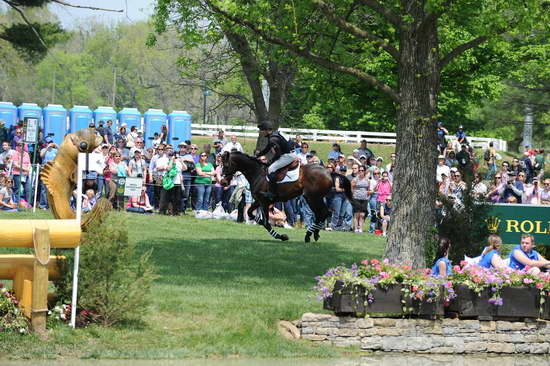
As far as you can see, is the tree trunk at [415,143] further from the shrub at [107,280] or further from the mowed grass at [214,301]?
the shrub at [107,280]

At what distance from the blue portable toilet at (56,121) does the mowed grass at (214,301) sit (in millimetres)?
18461

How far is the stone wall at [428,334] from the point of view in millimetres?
13023

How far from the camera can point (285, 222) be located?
88.3ft

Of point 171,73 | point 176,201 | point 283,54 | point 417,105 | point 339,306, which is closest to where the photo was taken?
point 339,306

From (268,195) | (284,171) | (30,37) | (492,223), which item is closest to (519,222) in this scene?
(492,223)

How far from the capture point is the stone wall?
42.7ft

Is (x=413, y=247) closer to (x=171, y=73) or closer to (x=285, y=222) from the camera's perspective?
(x=285, y=222)

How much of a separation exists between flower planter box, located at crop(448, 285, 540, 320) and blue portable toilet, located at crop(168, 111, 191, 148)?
30.8m

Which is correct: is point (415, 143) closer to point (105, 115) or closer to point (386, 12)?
point (386, 12)

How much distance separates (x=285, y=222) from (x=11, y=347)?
15.9 m

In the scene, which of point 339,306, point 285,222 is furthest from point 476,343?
point 285,222

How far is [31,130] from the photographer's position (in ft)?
85.9

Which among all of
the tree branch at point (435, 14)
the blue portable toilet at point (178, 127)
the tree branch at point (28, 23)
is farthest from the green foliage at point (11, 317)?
the blue portable toilet at point (178, 127)

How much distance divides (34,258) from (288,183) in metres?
11.8
